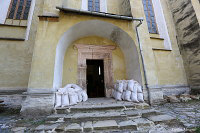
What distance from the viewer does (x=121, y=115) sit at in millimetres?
2311

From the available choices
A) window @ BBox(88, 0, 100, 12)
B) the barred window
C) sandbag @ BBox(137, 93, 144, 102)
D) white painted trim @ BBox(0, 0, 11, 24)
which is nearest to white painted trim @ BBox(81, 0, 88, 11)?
window @ BBox(88, 0, 100, 12)

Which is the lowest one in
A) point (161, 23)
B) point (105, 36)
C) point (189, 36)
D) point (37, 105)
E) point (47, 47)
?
point (37, 105)

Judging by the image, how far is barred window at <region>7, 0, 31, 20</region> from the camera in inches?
185

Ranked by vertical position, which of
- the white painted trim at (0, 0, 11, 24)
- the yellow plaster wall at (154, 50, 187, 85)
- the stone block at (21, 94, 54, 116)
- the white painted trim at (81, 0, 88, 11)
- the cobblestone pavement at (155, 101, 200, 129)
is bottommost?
the cobblestone pavement at (155, 101, 200, 129)

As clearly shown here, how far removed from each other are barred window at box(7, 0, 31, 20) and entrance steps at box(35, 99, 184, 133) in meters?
5.75

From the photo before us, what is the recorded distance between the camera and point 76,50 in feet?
15.2

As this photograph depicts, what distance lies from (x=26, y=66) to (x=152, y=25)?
839 cm

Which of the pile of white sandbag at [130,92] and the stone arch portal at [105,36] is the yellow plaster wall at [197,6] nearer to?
the stone arch portal at [105,36]

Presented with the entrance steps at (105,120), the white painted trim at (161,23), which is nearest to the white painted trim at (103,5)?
the white painted trim at (161,23)

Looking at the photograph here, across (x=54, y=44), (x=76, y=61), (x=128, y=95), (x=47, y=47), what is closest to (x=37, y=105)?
(x=47, y=47)

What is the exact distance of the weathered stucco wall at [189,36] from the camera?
16.9ft

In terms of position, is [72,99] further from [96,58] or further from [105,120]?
[96,58]

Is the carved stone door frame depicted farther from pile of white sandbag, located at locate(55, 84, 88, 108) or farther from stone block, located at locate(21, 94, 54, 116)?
stone block, located at locate(21, 94, 54, 116)

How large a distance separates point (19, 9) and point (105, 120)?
7359 mm
